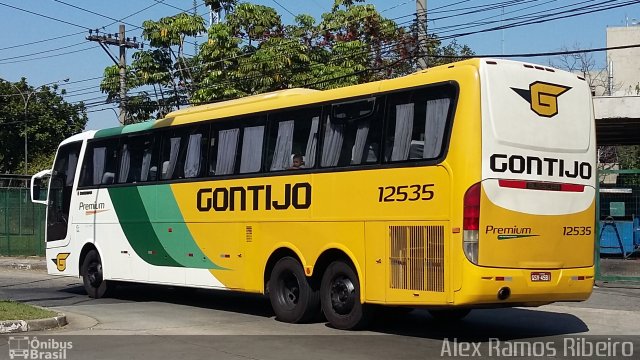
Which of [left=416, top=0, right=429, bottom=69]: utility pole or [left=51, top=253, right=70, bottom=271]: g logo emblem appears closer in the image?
[left=51, top=253, right=70, bottom=271]: g logo emblem

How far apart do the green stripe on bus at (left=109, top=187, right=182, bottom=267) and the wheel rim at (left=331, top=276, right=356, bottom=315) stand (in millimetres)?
4596

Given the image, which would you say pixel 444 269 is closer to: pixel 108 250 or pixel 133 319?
pixel 133 319

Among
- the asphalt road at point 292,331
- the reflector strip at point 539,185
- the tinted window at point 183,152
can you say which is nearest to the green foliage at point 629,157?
the asphalt road at point 292,331

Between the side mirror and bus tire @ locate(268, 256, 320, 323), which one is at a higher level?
the side mirror

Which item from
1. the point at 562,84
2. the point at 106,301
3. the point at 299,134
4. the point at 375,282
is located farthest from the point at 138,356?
the point at 106,301

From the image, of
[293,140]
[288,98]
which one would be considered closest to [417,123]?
[293,140]

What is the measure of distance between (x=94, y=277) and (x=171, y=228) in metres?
3.26

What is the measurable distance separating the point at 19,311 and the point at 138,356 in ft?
12.4

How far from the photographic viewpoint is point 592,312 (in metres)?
13.9

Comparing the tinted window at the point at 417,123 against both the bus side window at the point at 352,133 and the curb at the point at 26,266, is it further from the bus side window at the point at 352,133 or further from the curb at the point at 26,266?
the curb at the point at 26,266

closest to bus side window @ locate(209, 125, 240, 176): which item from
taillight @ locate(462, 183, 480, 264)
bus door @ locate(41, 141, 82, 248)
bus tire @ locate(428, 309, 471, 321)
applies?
bus tire @ locate(428, 309, 471, 321)

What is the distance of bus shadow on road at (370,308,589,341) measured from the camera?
39.3ft

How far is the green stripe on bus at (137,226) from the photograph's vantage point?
1619cm

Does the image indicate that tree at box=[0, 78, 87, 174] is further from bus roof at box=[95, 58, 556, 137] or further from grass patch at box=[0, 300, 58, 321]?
grass patch at box=[0, 300, 58, 321]
